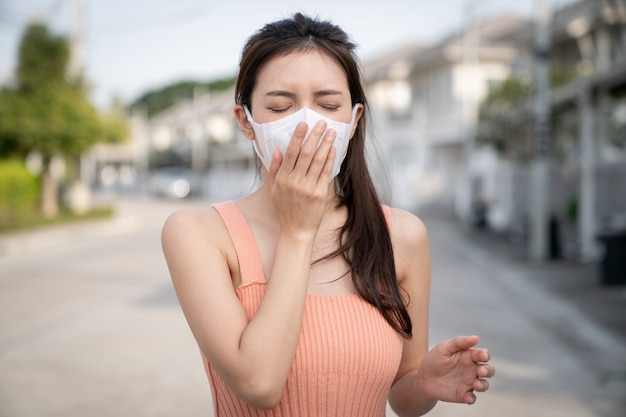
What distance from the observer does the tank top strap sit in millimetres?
1727

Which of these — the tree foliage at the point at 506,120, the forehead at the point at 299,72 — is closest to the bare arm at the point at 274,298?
the forehead at the point at 299,72

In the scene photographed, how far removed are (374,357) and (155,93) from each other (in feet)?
393

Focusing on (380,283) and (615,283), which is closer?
(380,283)

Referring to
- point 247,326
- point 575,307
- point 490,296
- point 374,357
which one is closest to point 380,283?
point 374,357

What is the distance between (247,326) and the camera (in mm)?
1547

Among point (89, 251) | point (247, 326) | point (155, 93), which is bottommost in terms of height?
point (89, 251)

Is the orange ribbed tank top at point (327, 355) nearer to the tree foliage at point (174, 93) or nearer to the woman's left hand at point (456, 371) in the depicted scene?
the woman's left hand at point (456, 371)

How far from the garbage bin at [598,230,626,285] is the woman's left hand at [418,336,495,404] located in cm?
881

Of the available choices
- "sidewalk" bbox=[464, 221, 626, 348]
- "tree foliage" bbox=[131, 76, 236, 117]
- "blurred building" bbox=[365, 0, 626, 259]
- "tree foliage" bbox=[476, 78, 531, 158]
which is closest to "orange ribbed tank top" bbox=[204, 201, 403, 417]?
"blurred building" bbox=[365, 0, 626, 259]

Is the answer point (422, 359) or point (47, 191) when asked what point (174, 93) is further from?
point (422, 359)

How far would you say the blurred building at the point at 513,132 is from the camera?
13.6 meters

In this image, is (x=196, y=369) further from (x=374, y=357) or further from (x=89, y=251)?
(x=89, y=251)

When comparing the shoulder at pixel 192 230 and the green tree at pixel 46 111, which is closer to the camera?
the shoulder at pixel 192 230

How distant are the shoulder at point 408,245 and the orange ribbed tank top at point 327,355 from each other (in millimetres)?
192
